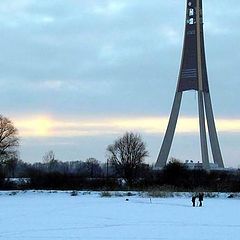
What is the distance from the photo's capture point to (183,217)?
26.4 meters

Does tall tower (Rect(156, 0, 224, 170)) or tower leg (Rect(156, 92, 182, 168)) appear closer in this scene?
tall tower (Rect(156, 0, 224, 170))

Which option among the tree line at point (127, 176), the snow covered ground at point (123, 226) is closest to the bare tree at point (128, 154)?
the tree line at point (127, 176)

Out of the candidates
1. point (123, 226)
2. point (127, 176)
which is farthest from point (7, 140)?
point (123, 226)

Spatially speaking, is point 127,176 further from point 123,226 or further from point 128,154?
point 123,226

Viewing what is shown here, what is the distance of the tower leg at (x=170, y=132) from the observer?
69.6 meters

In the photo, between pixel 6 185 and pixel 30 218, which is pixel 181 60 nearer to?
pixel 6 185

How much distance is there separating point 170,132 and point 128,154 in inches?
506

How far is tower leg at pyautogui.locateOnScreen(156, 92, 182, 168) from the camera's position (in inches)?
2741

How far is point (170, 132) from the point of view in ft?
229

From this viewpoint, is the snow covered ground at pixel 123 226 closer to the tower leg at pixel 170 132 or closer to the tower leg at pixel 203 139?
the tower leg at pixel 203 139

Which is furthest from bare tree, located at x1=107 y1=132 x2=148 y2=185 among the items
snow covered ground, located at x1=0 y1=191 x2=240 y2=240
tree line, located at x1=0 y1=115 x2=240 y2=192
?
snow covered ground, located at x1=0 y1=191 x2=240 y2=240

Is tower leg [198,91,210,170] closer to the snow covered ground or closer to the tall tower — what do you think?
the tall tower

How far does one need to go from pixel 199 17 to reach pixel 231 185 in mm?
24232

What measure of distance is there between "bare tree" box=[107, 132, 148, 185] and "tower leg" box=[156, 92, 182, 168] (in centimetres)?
624
